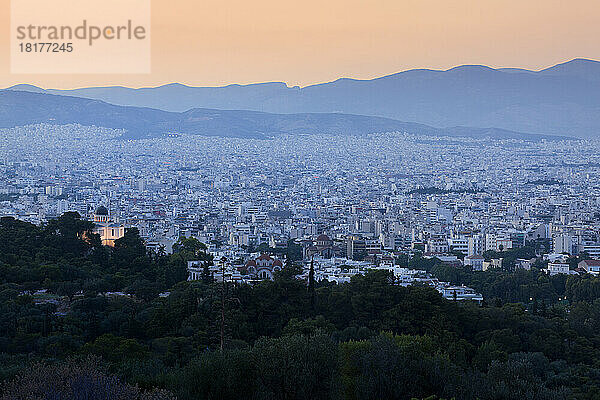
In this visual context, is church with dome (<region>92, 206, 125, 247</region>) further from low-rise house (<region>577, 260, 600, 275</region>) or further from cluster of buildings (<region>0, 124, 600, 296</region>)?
low-rise house (<region>577, 260, 600, 275</region>)

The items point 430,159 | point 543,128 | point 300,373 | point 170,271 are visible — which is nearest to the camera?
point 300,373

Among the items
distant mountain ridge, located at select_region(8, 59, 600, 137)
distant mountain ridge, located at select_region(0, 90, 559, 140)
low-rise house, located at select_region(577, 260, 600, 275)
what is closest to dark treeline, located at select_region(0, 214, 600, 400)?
low-rise house, located at select_region(577, 260, 600, 275)

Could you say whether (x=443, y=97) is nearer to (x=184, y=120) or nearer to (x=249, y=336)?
(x=184, y=120)

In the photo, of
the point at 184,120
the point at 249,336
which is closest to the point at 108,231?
the point at 249,336

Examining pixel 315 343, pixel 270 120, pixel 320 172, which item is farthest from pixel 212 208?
pixel 270 120

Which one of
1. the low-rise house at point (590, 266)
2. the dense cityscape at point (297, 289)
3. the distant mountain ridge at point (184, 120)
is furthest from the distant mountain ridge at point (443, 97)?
the low-rise house at point (590, 266)

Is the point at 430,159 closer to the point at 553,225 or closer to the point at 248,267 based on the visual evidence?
the point at 553,225

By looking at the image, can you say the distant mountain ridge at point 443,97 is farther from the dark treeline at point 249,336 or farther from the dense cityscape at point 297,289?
the dark treeline at point 249,336
